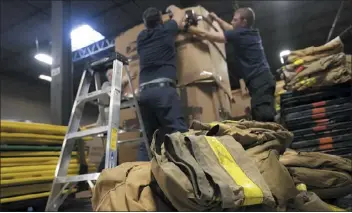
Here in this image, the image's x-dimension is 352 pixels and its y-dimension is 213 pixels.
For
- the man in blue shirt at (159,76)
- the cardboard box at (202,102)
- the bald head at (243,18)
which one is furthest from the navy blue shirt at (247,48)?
the man in blue shirt at (159,76)

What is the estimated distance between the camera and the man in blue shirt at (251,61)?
2363 millimetres

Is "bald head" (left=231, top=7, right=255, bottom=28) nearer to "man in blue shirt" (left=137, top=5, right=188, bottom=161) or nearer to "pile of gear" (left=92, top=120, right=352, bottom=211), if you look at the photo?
"man in blue shirt" (left=137, top=5, right=188, bottom=161)

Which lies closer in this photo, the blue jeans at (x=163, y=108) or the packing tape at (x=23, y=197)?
the packing tape at (x=23, y=197)

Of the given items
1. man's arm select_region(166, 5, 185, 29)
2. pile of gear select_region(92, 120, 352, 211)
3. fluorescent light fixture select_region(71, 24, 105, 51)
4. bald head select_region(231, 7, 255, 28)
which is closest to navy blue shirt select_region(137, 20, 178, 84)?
man's arm select_region(166, 5, 185, 29)

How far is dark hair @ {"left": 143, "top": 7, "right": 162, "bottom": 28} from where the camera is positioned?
91.3 inches

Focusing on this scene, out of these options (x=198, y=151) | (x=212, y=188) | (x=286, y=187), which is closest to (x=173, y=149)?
(x=198, y=151)

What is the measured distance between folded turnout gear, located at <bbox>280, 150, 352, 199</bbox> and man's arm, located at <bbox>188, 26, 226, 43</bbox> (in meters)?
1.50

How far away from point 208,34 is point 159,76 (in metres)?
0.65

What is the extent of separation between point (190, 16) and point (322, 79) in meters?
1.23

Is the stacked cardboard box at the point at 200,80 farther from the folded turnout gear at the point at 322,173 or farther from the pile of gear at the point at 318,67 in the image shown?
the folded turnout gear at the point at 322,173

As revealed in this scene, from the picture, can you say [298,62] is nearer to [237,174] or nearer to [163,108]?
[163,108]

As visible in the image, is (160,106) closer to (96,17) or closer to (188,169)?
(188,169)

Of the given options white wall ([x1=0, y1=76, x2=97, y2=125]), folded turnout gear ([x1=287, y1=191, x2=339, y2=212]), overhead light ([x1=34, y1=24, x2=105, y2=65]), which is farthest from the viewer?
overhead light ([x1=34, y1=24, x2=105, y2=65])

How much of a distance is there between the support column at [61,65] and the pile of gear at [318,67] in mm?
2152
